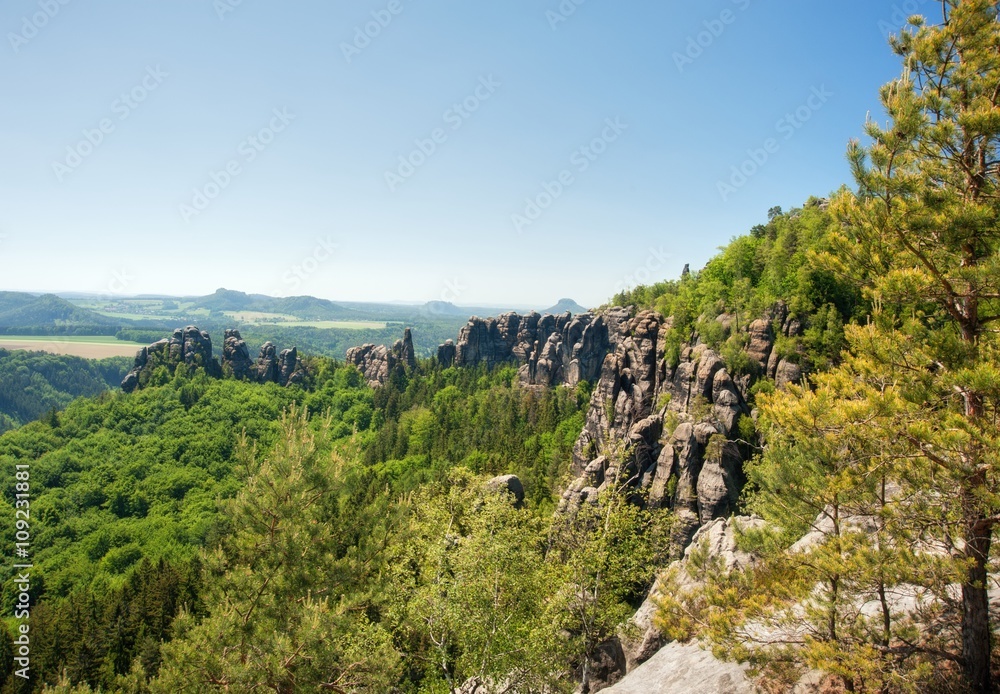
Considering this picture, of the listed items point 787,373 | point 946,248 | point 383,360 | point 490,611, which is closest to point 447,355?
point 383,360

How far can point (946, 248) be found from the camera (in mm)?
8008

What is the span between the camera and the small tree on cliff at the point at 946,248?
7.44m

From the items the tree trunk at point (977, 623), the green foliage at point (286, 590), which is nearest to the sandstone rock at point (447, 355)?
the green foliage at point (286, 590)

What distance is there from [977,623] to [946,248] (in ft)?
20.3

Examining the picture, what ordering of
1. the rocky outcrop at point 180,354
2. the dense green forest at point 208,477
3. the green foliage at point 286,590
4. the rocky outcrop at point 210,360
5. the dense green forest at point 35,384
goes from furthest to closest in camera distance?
the dense green forest at point 35,384 < the rocky outcrop at point 180,354 < the rocky outcrop at point 210,360 < the dense green forest at point 208,477 < the green foliage at point 286,590

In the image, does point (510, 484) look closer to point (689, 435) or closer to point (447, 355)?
point (689, 435)

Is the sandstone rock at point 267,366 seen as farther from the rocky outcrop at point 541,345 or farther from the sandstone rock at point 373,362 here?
the rocky outcrop at point 541,345

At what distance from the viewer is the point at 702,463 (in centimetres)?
3008

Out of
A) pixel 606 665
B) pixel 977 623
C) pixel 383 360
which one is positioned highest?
pixel 977 623

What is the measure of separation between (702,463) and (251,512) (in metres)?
26.3

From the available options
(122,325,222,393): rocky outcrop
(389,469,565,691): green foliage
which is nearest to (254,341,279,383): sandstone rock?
(122,325,222,393): rocky outcrop

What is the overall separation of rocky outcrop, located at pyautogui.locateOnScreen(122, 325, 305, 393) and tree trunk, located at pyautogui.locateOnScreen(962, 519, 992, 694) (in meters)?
105

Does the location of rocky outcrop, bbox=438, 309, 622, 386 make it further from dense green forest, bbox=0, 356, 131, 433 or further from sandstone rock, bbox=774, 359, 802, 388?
dense green forest, bbox=0, 356, 131, 433

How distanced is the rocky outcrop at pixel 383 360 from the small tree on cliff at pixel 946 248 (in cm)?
9701
